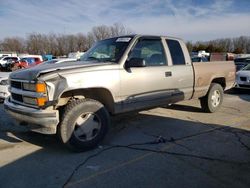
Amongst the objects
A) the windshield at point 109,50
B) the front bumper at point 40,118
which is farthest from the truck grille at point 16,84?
the windshield at point 109,50

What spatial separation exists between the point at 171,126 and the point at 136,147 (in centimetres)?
151

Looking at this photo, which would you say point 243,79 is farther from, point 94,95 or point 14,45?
point 14,45

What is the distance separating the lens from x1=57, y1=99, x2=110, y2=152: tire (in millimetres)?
4391

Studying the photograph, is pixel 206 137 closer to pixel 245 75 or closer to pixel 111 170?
pixel 111 170

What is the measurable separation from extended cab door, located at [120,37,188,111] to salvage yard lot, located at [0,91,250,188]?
683mm

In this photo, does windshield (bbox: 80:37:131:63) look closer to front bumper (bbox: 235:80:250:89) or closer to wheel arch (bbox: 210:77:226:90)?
wheel arch (bbox: 210:77:226:90)

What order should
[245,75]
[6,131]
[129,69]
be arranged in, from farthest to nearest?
[245,75], [6,131], [129,69]

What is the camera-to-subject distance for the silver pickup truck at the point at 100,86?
423 cm

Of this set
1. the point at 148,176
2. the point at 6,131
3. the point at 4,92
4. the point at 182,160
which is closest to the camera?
the point at 148,176

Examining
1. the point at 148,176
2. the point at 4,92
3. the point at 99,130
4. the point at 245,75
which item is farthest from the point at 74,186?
the point at 245,75

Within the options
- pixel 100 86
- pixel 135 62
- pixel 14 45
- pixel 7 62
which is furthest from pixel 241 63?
pixel 14 45

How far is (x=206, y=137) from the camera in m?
5.32

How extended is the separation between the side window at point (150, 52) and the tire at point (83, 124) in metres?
1.21

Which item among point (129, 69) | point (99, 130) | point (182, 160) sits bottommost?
point (182, 160)
